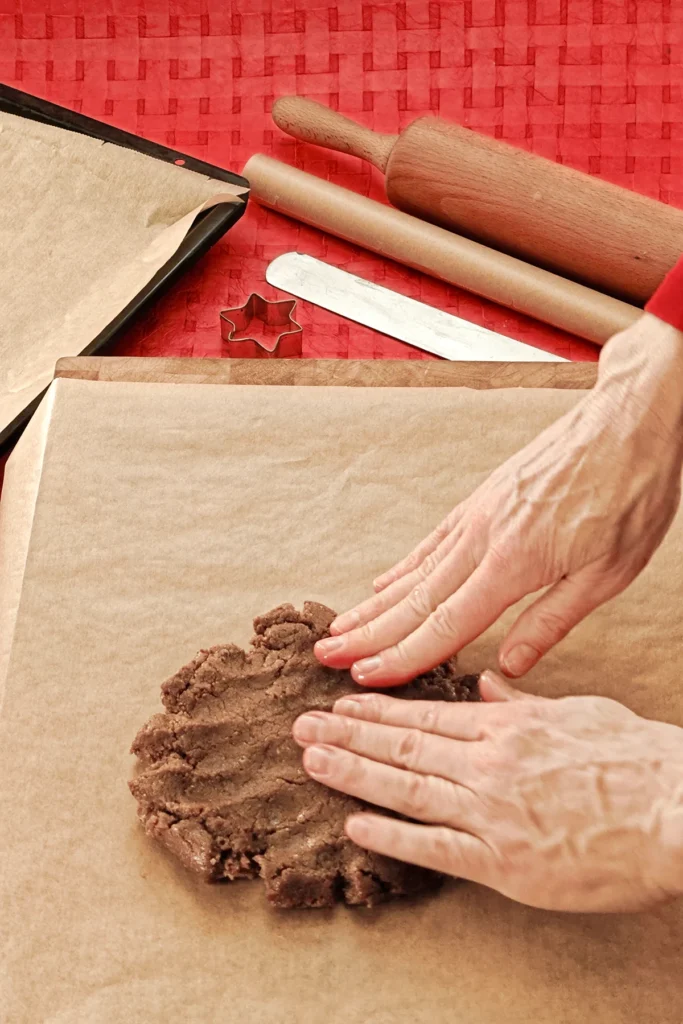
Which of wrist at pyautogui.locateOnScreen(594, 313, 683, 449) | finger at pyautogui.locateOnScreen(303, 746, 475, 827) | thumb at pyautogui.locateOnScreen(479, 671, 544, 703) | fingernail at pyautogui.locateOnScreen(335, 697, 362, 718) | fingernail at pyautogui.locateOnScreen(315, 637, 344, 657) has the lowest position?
finger at pyautogui.locateOnScreen(303, 746, 475, 827)

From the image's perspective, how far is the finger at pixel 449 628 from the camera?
1315mm

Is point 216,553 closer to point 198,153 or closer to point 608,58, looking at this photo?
point 198,153

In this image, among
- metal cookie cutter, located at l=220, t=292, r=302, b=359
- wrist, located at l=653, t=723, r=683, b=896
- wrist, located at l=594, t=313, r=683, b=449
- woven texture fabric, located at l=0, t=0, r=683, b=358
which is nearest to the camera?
wrist, located at l=653, t=723, r=683, b=896

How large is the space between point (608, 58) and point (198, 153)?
973mm

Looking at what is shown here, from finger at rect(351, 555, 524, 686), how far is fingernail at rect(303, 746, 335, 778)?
0.12 meters

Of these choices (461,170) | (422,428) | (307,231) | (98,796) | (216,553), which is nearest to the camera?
(98,796)

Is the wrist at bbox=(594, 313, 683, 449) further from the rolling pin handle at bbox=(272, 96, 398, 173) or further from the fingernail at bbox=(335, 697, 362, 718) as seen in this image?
the rolling pin handle at bbox=(272, 96, 398, 173)

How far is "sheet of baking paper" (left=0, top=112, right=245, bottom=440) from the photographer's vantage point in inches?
76.5

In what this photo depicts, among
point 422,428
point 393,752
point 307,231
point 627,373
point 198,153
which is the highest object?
point 198,153

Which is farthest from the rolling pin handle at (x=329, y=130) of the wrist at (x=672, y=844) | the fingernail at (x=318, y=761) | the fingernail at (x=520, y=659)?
the wrist at (x=672, y=844)

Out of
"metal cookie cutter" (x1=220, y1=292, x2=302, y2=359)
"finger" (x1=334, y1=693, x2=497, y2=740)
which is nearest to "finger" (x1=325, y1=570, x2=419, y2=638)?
"finger" (x1=334, y1=693, x2=497, y2=740)

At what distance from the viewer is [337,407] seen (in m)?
1.70

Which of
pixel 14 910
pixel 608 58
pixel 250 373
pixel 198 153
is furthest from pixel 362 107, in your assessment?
pixel 14 910

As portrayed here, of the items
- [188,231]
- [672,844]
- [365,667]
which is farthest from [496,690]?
[188,231]
